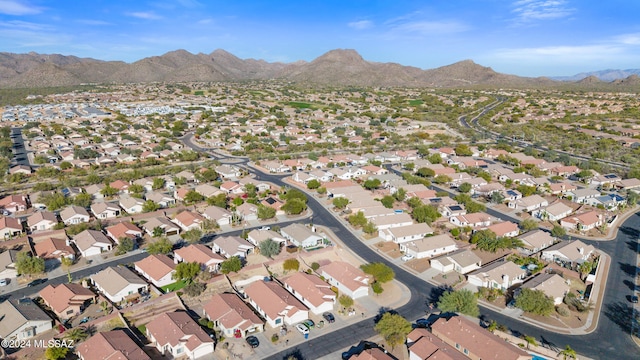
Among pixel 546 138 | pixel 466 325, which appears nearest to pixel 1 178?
pixel 466 325

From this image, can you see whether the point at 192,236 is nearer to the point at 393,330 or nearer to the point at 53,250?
the point at 53,250

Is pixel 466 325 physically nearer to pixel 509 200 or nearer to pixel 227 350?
pixel 227 350

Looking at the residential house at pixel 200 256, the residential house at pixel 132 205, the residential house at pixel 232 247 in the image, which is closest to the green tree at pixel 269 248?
the residential house at pixel 232 247

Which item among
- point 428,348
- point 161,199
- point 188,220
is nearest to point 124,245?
point 188,220

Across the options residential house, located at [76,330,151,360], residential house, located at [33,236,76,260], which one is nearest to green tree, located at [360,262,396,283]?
residential house, located at [76,330,151,360]

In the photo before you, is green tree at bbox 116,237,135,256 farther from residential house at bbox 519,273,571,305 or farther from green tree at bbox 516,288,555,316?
residential house at bbox 519,273,571,305

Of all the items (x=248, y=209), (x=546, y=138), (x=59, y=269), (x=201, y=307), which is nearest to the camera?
(x=201, y=307)
